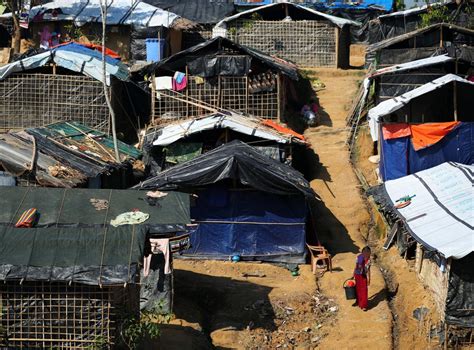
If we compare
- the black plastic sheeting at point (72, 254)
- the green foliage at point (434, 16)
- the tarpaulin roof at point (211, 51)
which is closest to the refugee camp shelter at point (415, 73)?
the tarpaulin roof at point (211, 51)

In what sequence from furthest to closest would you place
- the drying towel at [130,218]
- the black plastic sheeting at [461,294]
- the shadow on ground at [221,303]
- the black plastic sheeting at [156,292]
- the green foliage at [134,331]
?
the shadow on ground at [221,303]
the black plastic sheeting at [156,292]
the black plastic sheeting at [461,294]
the drying towel at [130,218]
the green foliage at [134,331]

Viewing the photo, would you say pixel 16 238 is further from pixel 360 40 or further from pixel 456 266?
pixel 360 40

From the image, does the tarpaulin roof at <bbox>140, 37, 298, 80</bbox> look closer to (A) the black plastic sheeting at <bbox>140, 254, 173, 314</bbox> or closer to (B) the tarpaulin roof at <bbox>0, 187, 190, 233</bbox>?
(A) the black plastic sheeting at <bbox>140, 254, 173, 314</bbox>

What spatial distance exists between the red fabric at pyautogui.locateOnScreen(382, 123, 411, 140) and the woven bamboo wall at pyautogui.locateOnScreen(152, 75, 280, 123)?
4.21 meters

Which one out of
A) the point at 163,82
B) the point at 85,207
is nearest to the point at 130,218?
the point at 85,207

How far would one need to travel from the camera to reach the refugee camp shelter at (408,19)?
32.7 m

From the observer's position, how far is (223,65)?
26.5 m

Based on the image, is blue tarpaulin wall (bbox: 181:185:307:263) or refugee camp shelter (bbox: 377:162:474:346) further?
blue tarpaulin wall (bbox: 181:185:307:263)

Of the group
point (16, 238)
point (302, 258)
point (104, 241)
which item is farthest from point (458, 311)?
point (16, 238)

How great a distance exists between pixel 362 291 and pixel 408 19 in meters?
17.5

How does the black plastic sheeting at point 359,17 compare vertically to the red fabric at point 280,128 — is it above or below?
above

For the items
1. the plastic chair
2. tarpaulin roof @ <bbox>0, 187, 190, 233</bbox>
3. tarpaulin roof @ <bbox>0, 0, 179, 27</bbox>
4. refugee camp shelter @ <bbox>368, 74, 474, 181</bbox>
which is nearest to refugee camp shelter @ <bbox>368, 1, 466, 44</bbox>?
tarpaulin roof @ <bbox>0, 0, 179, 27</bbox>

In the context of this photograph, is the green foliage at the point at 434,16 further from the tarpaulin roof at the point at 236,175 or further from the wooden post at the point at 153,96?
the tarpaulin roof at the point at 236,175

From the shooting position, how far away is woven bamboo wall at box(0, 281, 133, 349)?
13859 mm
